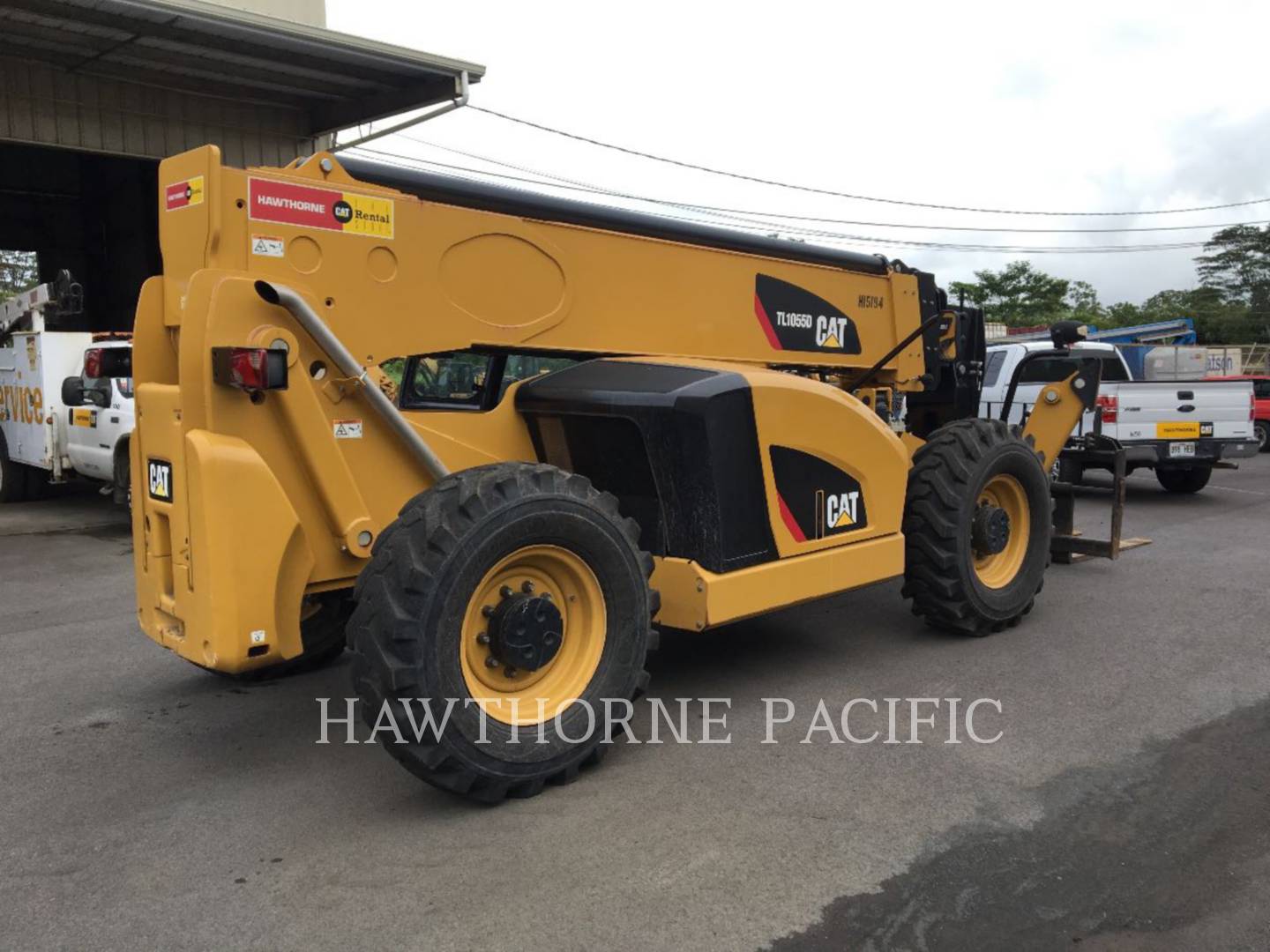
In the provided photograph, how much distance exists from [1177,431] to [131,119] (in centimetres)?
1419

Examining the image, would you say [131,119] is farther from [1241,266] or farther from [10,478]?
[1241,266]

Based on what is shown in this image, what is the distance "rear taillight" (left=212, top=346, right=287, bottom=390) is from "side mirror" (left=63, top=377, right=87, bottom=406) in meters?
6.11

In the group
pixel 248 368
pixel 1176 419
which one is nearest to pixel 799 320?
pixel 248 368

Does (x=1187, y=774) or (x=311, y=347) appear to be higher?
(x=311, y=347)

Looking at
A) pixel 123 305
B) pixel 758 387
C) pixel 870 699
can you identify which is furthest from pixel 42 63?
pixel 870 699

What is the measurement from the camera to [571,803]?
3.91m

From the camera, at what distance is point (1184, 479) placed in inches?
528

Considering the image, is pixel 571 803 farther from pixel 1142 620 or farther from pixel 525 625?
pixel 1142 620

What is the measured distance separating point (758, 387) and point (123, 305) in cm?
2003

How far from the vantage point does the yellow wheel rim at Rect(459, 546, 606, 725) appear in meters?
3.91

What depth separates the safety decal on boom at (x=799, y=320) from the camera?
5.78m

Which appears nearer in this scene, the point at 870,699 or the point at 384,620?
the point at 384,620

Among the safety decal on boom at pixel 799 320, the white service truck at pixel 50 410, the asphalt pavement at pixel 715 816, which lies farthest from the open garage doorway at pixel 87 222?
the safety decal on boom at pixel 799 320

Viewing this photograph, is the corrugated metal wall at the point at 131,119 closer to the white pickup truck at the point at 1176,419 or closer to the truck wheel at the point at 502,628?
the white pickup truck at the point at 1176,419
